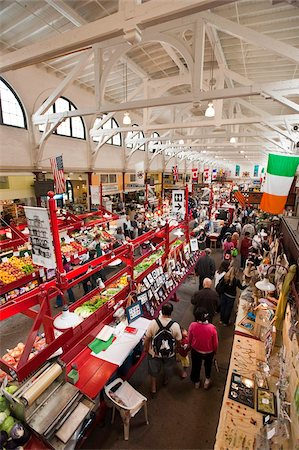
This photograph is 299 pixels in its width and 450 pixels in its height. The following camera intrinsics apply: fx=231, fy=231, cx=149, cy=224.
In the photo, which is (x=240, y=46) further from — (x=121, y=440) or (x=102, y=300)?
(x=121, y=440)

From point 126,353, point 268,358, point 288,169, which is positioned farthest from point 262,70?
point 126,353

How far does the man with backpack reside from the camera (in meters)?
4.00

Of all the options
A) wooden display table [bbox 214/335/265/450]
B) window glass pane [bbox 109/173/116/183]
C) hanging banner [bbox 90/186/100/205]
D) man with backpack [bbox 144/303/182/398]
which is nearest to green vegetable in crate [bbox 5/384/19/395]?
man with backpack [bbox 144/303/182/398]

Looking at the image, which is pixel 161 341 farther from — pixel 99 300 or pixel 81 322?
pixel 99 300

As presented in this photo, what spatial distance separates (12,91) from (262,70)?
34.8 ft

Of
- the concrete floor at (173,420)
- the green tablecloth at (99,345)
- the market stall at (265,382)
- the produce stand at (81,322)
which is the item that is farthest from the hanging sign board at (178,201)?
the green tablecloth at (99,345)

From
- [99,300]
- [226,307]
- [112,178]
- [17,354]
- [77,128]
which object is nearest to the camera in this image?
[17,354]

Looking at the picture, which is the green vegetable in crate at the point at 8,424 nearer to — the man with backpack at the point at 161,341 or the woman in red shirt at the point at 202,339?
the man with backpack at the point at 161,341

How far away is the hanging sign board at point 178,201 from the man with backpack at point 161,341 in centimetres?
495

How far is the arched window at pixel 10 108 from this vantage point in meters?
9.03

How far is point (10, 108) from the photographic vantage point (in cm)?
935

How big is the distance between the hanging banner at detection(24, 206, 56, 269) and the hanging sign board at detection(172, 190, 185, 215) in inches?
224

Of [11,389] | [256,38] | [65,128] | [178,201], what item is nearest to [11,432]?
[11,389]

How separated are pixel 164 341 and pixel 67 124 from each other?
476 inches
